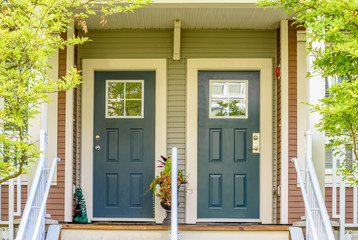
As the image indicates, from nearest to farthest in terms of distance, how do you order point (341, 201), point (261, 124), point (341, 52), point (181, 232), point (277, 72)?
point (341, 52) → point (181, 232) → point (341, 201) → point (277, 72) → point (261, 124)

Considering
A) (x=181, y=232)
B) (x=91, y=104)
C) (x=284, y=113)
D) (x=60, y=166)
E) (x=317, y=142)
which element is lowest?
(x=181, y=232)

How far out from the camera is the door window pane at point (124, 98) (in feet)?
21.6

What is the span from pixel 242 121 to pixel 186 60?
98 cm

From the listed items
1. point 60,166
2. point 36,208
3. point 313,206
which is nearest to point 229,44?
point 60,166

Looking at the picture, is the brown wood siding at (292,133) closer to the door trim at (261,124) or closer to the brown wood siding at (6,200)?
the door trim at (261,124)

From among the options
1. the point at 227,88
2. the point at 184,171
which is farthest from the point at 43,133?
the point at 227,88

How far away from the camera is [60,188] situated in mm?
6145

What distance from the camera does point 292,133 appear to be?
6.21 metres

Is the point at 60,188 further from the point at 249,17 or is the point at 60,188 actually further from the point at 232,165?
the point at 249,17

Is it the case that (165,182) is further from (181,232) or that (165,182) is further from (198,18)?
(198,18)

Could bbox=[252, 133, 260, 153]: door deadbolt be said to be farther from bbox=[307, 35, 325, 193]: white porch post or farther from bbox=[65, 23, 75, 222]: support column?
bbox=[65, 23, 75, 222]: support column

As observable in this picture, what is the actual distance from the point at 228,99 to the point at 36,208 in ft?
9.27

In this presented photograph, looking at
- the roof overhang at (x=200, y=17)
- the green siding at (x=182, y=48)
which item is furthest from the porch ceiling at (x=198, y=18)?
the green siding at (x=182, y=48)

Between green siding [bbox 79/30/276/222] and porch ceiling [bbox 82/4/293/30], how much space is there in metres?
0.10
